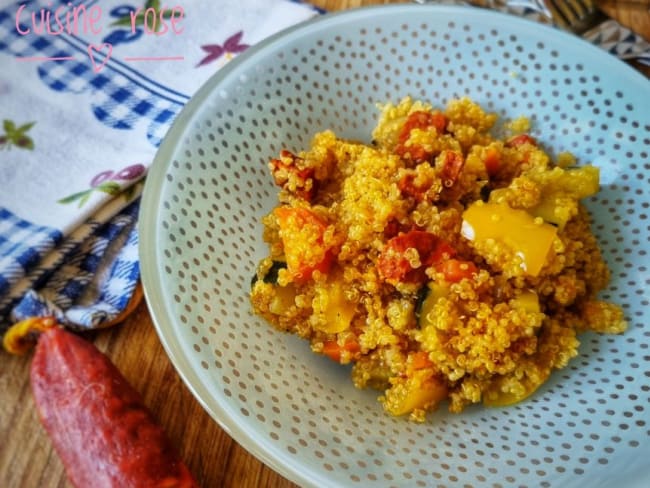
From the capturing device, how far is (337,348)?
1179 mm

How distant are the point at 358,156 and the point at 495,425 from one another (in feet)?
1.93

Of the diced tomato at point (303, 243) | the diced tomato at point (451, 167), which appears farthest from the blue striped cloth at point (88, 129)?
the diced tomato at point (451, 167)

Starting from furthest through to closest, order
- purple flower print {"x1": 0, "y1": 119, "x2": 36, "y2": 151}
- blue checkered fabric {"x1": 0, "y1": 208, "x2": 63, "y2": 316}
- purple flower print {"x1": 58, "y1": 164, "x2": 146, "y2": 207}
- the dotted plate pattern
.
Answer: purple flower print {"x1": 0, "y1": 119, "x2": 36, "y2": 151} → purple flower print {"x1": 58, "y1": 164, "x2": 146, "y2": 207} → blue checkered fabric {"x1": 0, "y1": 208, "x2": 63, "y2": 316} → the dotted plate pattern

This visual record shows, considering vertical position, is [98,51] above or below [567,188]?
below

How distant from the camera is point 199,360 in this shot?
103cm

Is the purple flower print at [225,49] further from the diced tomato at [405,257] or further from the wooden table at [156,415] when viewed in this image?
the diced tomato at [405,257]

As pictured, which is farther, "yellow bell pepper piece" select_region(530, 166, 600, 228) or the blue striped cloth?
the blue striped cloth

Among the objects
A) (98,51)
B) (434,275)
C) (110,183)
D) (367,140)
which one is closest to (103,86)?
(98,51)

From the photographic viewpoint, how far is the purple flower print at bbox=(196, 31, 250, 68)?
1.77 metres

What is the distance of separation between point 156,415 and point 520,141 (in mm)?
971

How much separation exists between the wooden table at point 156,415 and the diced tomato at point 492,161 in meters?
0.76

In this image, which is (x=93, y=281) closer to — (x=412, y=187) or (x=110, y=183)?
(x=110, y=183)

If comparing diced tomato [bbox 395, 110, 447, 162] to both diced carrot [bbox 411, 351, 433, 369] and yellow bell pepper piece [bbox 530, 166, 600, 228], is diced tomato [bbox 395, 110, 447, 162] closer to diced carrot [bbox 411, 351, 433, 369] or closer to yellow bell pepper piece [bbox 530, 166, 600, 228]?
yellow bell pepper piece [bbox 530, 166, 600, 228]

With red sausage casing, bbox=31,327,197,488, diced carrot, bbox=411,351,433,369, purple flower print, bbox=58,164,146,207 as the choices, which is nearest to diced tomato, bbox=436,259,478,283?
diced carrot, bbox=411,351,433,369
